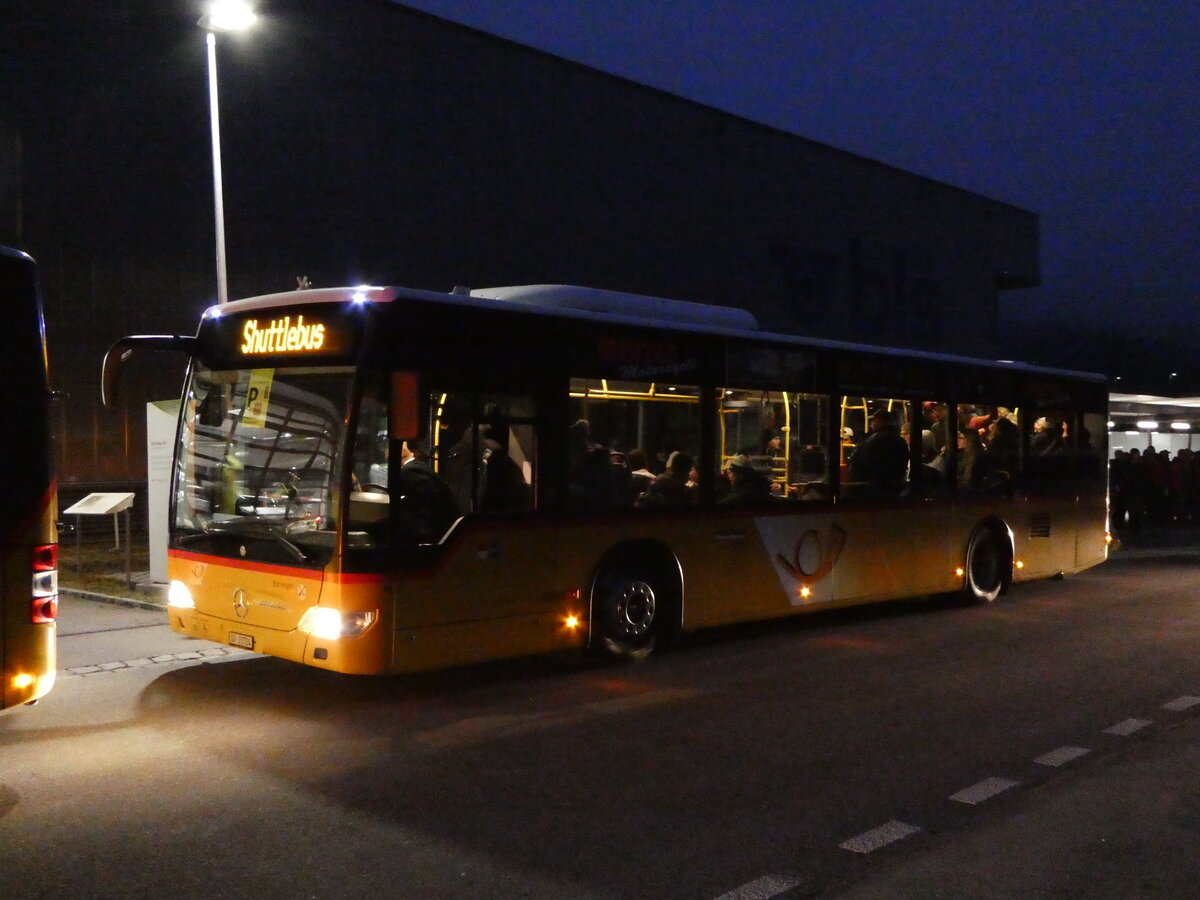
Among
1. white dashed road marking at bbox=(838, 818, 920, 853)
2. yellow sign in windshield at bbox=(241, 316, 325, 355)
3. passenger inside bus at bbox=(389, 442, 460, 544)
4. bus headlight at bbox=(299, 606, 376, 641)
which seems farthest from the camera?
yellow sign in windshield at bbox=(241, 316, 325, 355)

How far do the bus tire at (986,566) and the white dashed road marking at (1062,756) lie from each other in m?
6.51

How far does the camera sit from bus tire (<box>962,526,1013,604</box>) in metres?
13.6

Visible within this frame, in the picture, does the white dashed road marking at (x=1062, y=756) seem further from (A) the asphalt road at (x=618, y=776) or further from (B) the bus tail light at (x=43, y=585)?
(B) the bus tail light at (x=43, y=585)

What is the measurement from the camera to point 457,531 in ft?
27.0

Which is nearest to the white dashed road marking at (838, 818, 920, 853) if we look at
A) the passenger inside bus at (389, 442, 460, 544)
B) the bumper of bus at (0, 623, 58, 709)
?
the passenger inside bus at (389, 442, 460, 544)

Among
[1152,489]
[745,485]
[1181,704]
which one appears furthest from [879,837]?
[1152,489]

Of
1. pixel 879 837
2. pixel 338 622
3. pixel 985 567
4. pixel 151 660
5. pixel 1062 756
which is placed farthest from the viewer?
pixel 985 567

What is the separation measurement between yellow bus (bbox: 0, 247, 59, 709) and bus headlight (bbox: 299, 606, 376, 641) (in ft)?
5.67

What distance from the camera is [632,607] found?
9.73m

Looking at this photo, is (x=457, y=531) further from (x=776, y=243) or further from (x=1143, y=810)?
(x=776, y=243)

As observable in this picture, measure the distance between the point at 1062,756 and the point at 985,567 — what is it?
24.1 ft

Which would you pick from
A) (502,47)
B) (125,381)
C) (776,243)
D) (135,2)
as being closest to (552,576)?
(125,381)

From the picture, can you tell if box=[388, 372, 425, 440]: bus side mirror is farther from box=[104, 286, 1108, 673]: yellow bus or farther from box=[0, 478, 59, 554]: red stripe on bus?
box=[0, 478, 59, 554]: red stripe on bus

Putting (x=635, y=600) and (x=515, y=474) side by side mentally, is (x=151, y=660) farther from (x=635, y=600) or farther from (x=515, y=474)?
(x=635, y=600)
